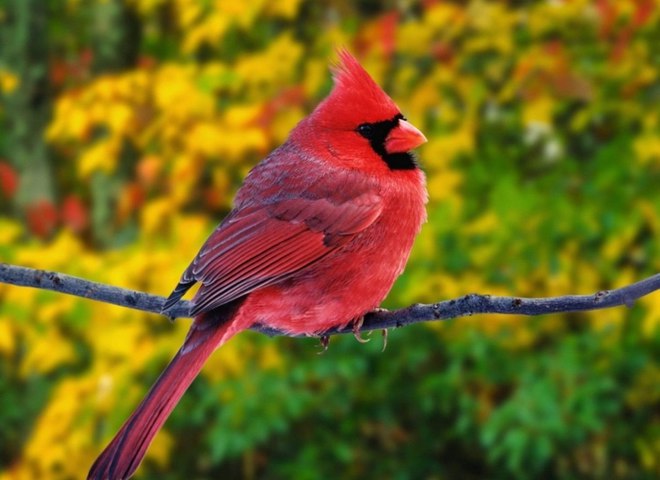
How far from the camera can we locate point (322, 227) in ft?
5.73

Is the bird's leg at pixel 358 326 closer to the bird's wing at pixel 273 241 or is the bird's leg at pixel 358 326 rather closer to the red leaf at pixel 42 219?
the bird's wing at pixel 273 241

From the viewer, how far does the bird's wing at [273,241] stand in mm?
1659

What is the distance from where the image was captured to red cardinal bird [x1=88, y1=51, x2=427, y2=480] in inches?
64.9

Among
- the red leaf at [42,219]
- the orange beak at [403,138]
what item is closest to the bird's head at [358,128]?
the orange beak at [403,138]

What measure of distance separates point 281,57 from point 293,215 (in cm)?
211

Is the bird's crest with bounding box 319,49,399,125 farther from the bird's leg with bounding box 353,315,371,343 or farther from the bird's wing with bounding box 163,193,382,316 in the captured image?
the bird's leg with bounding box 353,315,371,343

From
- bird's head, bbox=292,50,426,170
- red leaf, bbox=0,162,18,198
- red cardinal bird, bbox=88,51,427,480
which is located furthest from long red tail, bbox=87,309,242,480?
red leaf, bbox=0,162,18,198

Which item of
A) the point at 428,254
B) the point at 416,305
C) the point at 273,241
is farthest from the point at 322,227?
the point at 428,254

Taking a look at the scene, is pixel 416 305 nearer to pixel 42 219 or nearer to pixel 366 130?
pixel 366 130

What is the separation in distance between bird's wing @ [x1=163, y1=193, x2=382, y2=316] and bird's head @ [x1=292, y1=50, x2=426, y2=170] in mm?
74

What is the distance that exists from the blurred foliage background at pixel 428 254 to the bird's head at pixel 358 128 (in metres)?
1.52

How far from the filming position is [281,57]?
12.5 feet

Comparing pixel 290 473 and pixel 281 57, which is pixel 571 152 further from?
pixel 290 473

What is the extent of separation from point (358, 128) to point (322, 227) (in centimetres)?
17
